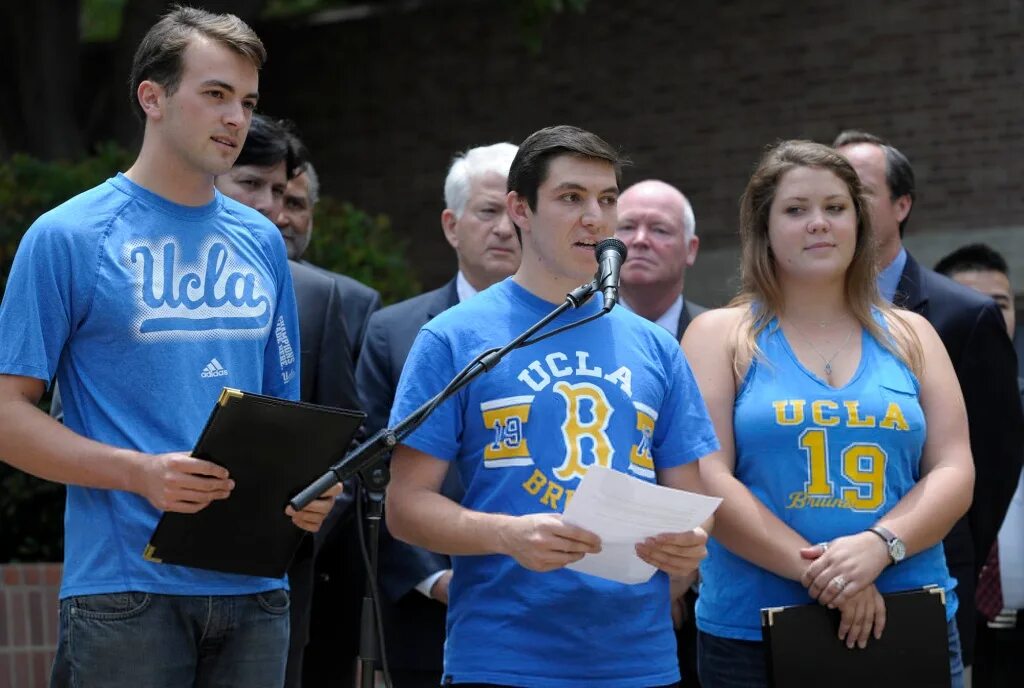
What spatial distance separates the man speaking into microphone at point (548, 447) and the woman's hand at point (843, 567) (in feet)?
1.69

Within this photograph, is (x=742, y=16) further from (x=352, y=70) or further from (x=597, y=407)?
(x=597, y=407)

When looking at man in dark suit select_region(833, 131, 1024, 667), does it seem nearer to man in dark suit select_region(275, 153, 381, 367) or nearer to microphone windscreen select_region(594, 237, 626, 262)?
microphone windscreen select_region(594, 237, 626, 262)

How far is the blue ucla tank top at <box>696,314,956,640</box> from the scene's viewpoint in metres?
3.96

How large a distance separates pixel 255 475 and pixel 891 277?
272 cm

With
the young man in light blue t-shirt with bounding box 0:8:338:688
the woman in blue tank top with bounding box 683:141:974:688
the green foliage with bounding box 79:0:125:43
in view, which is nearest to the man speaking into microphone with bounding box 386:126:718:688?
the young man in light blue t-shirt with bounding box 0:8:338:688

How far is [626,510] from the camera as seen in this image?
119 inches

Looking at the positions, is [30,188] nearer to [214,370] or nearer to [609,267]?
[214,370]

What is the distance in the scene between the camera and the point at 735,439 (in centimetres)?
409

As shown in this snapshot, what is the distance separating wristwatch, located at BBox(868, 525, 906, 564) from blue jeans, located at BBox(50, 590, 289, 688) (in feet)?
5.35

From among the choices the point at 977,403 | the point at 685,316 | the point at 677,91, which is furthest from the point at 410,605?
the point at 677,91

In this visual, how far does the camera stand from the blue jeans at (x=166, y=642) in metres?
3.13

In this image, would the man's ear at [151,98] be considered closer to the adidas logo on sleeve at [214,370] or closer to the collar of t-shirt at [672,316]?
the adidas logo on sleeve at [214,370]

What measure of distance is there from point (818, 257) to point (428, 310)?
1384 mm

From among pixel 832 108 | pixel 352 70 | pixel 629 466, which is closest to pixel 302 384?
pixel 629 466
